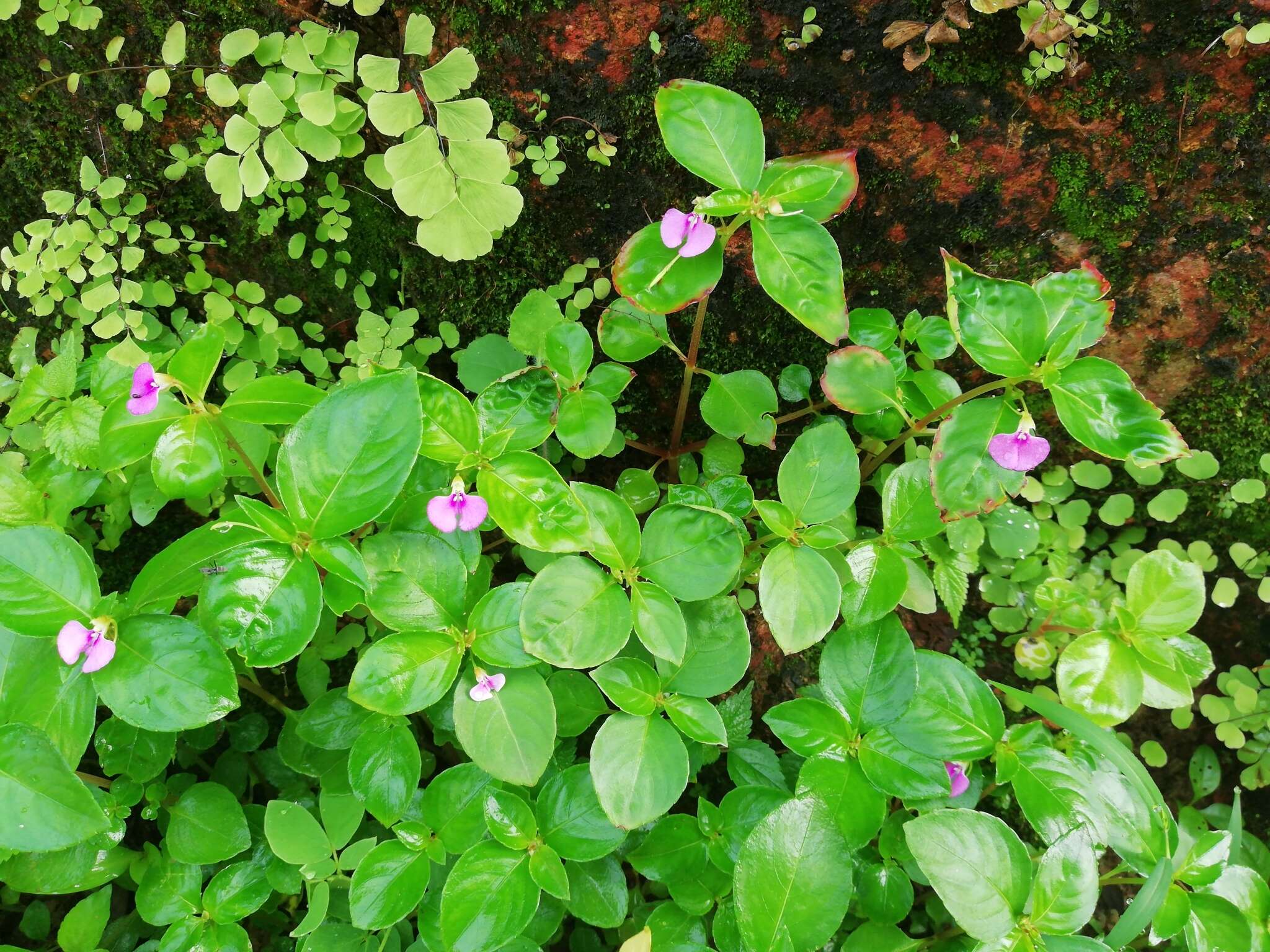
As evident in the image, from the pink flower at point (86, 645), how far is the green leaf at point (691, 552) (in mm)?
797

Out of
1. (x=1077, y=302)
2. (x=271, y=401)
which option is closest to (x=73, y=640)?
(x=271, y=401)

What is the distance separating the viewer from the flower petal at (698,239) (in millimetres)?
1207

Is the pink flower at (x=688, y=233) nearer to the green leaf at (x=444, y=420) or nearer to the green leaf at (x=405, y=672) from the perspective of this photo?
the green leaf at (x=444, y=420)

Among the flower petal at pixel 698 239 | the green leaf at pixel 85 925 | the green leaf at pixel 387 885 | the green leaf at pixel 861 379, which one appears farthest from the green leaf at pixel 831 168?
the green leaf at pixel 85 925

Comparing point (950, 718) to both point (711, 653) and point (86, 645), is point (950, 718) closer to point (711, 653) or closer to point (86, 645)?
point (711, 653)

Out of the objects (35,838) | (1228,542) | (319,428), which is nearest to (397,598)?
(319,428)

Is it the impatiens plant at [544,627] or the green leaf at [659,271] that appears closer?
the impatiens plant at [544,627]

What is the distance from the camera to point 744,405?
1616 millimetres

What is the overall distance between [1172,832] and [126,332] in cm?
240

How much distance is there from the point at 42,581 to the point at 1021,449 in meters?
1.47

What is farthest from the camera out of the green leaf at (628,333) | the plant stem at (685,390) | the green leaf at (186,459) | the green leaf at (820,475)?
the green leaf at (628,333)

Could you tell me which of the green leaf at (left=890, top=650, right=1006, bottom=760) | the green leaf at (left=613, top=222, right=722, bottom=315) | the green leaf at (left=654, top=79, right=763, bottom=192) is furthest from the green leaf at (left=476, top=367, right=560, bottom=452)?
the green leaf at (left=890, top=650, right=1006, bottom=760)

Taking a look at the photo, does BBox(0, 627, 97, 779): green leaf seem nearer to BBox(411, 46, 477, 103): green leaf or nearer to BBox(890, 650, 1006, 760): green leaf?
BBox(411, 46, 477, 103): green leaf

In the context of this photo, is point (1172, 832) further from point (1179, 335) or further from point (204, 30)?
point (204, 30)
